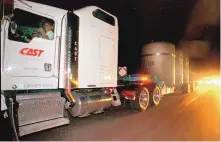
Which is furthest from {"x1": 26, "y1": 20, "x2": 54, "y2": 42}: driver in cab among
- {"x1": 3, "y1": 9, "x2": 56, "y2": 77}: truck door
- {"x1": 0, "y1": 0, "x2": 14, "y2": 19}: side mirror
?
{"x1": 0, "y1": 0, "x2": 14, "y2": 19}: side mirror

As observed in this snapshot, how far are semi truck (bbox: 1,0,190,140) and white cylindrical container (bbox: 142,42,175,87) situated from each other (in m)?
6.78

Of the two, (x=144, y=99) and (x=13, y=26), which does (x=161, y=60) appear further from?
(x=13, y=26)

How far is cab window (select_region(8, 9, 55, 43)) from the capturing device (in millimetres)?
4570

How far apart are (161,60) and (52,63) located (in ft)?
30.7

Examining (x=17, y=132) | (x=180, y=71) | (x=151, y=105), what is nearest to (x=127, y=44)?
(x=180, y=71)

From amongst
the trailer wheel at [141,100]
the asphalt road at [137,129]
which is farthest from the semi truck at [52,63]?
the trailer wheel at [141,100]

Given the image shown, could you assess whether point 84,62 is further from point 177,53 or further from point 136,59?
point 136,59

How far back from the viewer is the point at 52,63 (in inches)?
208

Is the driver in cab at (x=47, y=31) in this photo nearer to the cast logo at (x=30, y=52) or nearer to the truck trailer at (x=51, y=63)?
the truck trailer at (x=51, y=63)

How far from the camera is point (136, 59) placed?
97.7 ft

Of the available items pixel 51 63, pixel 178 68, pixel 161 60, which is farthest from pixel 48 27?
pixel 178 68

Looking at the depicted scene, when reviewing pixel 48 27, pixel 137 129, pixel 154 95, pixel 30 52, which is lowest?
pixel 137 129

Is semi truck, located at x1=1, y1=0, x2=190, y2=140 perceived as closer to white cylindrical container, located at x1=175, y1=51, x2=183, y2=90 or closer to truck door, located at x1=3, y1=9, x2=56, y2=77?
truck door, located at x1=3, y1=9, x2=56, y2=77

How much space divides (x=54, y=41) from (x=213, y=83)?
3671 centimetres
